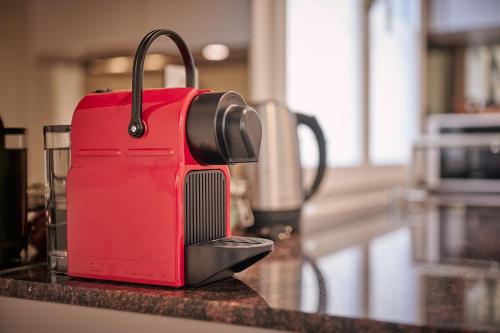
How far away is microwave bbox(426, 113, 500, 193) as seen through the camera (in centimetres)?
251

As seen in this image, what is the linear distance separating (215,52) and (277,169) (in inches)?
11.6

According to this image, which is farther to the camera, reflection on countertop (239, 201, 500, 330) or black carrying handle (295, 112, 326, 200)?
black carrying handle (295, 112, 326, 200)

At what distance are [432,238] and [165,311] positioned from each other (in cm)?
86

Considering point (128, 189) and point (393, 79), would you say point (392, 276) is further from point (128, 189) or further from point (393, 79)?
point (393, 79)

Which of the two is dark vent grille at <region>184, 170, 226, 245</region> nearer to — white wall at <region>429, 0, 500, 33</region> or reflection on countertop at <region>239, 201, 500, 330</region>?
reflection on countertop at <region>239, 201, 500, 330</region>

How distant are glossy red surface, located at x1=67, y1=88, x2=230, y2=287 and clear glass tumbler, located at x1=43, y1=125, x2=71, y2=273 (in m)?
0.07

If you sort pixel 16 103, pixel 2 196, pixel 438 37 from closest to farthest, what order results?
pixel 2 196 < pixel 16 103 < pixel 438 37

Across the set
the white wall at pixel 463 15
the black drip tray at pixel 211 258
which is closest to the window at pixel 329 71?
the white wall at pixel 463 15

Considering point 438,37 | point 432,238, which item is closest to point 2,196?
point 432,238

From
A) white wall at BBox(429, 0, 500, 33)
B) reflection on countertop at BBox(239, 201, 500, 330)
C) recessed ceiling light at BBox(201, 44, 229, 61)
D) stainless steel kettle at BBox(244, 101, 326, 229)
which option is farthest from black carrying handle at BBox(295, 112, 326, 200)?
white wall at BBox(429, 0, 500, 33)

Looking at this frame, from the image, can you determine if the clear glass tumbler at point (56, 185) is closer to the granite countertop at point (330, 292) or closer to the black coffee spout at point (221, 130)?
the granite countertop at point (330, 292)

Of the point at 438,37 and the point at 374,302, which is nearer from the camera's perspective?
the point at 374,302

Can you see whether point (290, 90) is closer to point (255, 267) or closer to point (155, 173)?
point (255, 267)

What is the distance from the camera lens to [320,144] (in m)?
1.32
